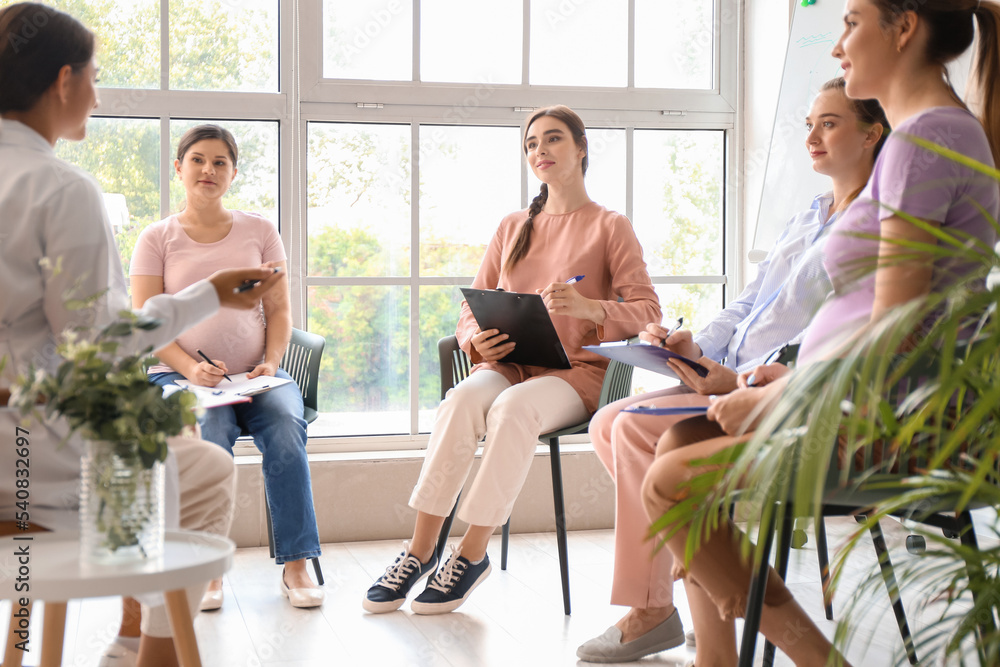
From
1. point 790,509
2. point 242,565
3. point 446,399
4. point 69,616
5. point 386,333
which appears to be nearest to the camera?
point 790,509

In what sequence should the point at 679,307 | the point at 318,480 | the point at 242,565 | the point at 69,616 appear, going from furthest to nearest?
1. the point at 679,307
2. the point at 318,480
3. the point at 242,565
4. the point at 69,616

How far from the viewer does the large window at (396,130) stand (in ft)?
10.5

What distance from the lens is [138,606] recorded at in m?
1.90

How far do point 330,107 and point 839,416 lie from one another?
9.07 ft

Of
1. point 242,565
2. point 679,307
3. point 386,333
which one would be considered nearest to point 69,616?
point 242,565

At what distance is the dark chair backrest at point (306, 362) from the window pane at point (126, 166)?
0.73 meters

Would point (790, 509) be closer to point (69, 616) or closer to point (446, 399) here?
point (446, 399)

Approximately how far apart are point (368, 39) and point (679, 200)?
1381 mm

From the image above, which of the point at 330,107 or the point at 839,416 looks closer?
the point at 839,416

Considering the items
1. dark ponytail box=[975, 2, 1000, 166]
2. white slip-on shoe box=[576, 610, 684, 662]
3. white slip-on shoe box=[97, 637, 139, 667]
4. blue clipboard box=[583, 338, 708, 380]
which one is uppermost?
dark ponytail box=[975, 2, 1000, 166]

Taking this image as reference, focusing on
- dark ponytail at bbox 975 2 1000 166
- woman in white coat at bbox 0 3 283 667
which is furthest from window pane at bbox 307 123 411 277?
dark ponytail at bbox 975 2 1000 166

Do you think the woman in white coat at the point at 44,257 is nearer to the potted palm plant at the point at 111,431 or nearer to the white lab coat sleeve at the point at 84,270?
the white lab coat sleeve at the point at 84,270

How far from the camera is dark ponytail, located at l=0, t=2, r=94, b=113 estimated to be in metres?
1.45

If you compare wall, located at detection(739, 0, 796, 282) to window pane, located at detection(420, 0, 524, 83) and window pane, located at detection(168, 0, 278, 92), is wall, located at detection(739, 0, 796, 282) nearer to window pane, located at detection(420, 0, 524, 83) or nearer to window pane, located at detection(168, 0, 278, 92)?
window pane, located at detection(420, 0, 524, 83)
